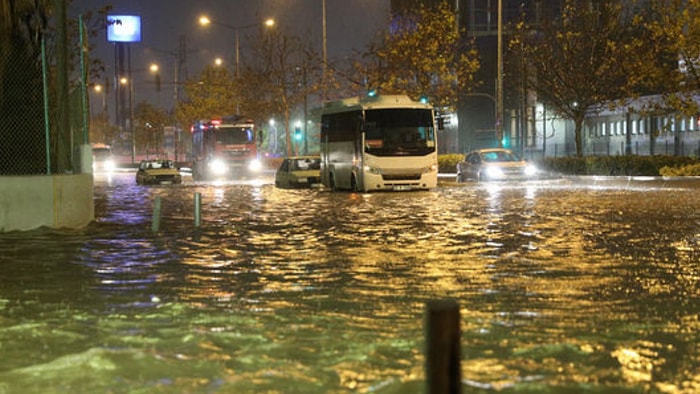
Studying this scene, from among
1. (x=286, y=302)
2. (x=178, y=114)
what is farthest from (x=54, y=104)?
(x=178, y=114)

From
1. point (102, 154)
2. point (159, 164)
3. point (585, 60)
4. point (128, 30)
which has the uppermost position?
point (128, 30)

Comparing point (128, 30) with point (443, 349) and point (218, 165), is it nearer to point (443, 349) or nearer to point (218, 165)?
point (218, 165)

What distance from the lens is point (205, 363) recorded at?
25.0ft

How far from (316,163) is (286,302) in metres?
32.2

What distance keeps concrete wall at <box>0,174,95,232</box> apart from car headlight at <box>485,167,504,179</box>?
2539cm

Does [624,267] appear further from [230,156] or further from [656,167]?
[230,156]

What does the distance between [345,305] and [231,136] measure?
46.3 metres

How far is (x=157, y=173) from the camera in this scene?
50.3 meters

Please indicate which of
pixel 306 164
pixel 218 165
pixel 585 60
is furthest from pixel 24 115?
pixel 585 60

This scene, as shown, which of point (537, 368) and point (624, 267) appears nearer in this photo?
point (537, 368)

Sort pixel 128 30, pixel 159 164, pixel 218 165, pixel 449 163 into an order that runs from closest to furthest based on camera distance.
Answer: pixel 159 164
pixel 218 165
pixel 449 163
pixel 128 30

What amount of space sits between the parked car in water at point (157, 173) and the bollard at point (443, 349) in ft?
154

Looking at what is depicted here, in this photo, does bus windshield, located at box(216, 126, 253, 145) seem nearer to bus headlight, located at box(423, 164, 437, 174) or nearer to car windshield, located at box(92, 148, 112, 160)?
bus headlight, located at box(423, 164, 437, 174)

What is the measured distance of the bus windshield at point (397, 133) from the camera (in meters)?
36.2
